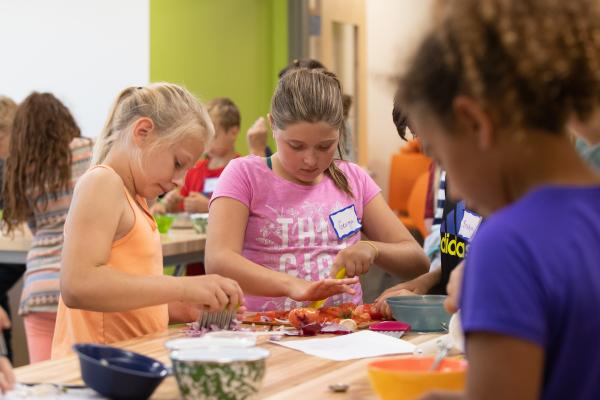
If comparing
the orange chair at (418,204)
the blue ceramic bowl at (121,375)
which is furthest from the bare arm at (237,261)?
the orange chair at (418,204)

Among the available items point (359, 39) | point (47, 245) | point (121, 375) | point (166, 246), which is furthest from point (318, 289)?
point (359, 39)

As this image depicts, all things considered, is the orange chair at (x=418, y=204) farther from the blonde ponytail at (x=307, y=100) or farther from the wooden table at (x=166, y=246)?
the blonde ponytail at (x=307, y=100)

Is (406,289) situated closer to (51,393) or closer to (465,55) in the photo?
(51,393)

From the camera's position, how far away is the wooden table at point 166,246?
3947 millimetres

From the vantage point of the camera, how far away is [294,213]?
2.46 m

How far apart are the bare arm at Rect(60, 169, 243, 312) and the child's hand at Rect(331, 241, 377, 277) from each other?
0.45 metres

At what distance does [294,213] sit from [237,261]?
0.73 feet

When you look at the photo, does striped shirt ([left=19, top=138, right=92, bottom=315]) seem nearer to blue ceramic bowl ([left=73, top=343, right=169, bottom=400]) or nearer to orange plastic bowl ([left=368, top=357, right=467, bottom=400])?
blue ceramic bowl ([left=73, top=343, right=169, bottom=400])

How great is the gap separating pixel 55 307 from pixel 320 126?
1549mm

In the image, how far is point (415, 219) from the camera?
22.7 feet

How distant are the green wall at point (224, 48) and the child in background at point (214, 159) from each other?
1.59 ft

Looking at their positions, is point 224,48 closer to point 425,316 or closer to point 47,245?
point 47,245

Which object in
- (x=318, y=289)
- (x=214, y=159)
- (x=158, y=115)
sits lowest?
(x=214, y=159)

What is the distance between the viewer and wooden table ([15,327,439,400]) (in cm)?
140
